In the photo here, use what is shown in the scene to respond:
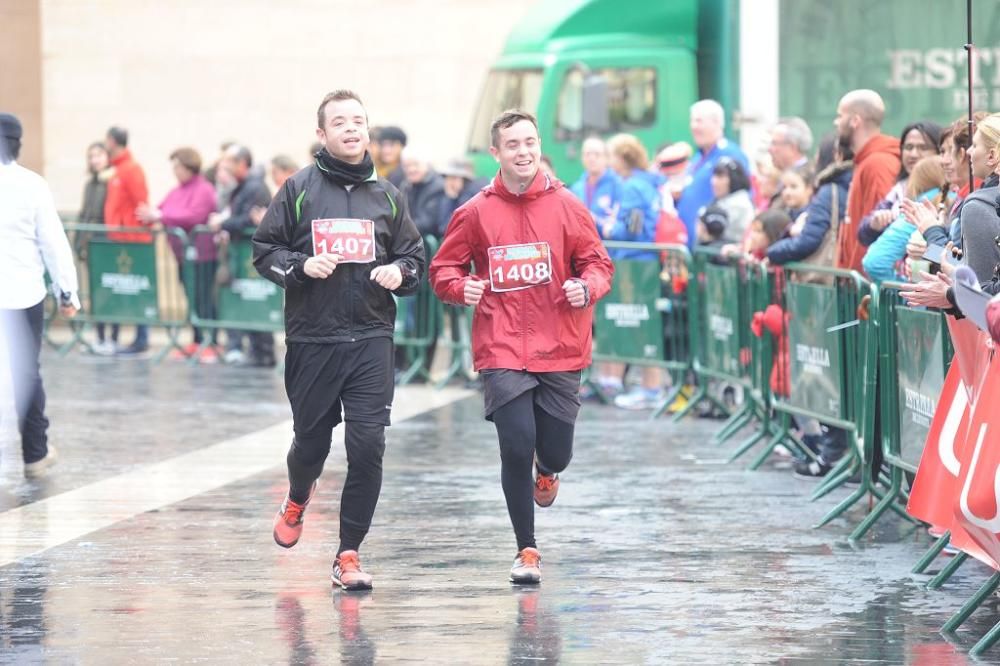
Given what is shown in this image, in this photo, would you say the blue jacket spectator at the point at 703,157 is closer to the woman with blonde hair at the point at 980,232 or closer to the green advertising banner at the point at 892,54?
the green advertising banner at the point at 892,54

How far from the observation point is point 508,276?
330 inches

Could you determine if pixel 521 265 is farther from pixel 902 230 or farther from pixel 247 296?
pixel 247 296

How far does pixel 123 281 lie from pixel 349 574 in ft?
38.0

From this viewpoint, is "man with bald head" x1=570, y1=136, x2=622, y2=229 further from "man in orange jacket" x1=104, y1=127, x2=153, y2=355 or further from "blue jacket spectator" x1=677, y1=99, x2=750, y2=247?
"man in orange jacket" x1=104, y1=127, x2=153, y2=355

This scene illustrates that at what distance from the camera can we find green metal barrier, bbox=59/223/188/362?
19.1m

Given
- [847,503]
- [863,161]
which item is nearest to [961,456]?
[847,503]

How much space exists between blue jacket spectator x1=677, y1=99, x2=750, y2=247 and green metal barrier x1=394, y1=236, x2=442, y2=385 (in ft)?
8.27

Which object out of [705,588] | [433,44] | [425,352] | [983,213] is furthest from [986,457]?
[433,44]

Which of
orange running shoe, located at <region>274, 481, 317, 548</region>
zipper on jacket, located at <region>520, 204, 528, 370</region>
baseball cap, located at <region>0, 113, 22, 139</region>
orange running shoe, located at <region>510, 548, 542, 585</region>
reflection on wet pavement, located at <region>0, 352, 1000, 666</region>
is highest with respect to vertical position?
baseball cap, located at <region>0, 113, 22, 139</region>

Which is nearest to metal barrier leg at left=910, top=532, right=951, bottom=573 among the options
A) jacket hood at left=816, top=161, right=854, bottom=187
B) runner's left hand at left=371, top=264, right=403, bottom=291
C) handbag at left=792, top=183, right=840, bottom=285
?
runner's left hand at left=371, top=264, right=403, bottom=291

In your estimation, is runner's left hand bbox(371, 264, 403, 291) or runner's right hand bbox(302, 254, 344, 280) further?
runner's left hand bbox(371, 264, 403, 291)

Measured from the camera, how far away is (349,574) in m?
8.21

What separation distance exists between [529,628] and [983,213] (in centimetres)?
228

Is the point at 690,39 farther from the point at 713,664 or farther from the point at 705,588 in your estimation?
the point at 713,664
